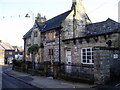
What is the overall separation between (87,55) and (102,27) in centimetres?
655

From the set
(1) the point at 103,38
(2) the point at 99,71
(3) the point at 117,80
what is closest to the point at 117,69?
(3) the point at 117,80

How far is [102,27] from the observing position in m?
22.6

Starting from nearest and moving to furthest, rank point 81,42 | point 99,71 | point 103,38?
point 99,71 → point 103,38 → point 81,42

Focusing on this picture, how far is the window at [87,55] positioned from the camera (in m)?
17.7

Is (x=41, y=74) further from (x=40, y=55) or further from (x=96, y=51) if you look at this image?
(x=96, y=51)

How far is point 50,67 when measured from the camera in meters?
18.8

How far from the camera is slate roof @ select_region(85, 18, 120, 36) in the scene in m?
20.7

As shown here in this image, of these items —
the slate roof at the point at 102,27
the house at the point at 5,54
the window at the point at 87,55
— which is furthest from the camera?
the house at the point at 5,54

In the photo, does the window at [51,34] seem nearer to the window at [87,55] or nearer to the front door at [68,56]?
the front door at [68,56]

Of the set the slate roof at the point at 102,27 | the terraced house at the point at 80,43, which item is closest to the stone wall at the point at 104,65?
the terraced house at the point at 80,43

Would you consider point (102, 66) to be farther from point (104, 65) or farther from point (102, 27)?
point (102, 27)

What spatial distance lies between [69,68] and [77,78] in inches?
197

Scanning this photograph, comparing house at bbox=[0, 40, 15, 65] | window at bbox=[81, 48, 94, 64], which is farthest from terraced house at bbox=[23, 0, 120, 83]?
house at bbox=[0, 40, 15, 65]

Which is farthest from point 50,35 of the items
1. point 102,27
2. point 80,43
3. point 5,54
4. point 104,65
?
point 5,54
